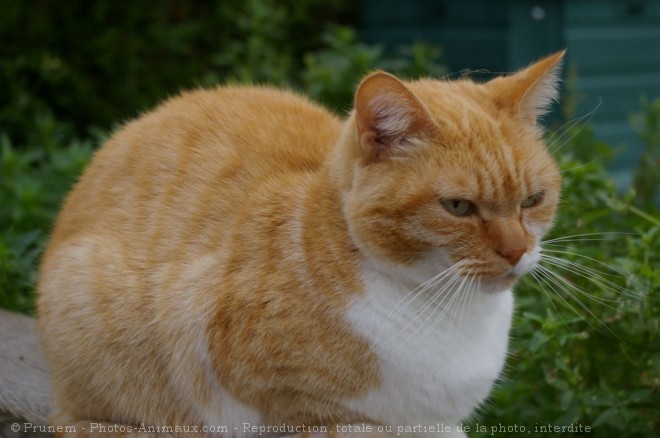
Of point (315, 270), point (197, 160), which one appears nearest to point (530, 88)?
point (315, 270)

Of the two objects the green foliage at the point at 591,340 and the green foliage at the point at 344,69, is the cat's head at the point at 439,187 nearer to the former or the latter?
the green foliage at the point at 591,340

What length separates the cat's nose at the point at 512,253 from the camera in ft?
7.17

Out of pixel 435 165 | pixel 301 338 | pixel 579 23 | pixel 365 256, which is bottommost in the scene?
pixel 579 23

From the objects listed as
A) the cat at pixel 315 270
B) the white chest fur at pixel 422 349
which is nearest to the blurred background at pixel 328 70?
the white chest fur at pixel 422 349

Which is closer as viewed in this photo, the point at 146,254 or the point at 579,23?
Result: the point at 146,254

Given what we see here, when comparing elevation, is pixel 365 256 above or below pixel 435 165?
below

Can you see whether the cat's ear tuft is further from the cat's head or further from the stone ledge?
the stone ledge

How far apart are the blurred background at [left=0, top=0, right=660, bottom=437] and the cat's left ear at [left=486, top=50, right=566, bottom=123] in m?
0.80

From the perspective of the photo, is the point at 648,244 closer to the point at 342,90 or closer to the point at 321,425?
the point at 321,425

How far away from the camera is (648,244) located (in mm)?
2889

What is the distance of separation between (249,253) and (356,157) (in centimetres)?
37

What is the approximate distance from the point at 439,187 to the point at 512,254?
226 mm

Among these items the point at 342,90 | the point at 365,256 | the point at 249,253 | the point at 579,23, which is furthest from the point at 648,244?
the point at 579,23

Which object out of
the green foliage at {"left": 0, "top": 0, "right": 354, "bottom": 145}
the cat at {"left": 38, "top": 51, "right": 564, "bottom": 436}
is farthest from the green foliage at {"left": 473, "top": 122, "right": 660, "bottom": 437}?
the green foliage at {"left": 0, "top": 0, "right": 354, "bottom": 145}
